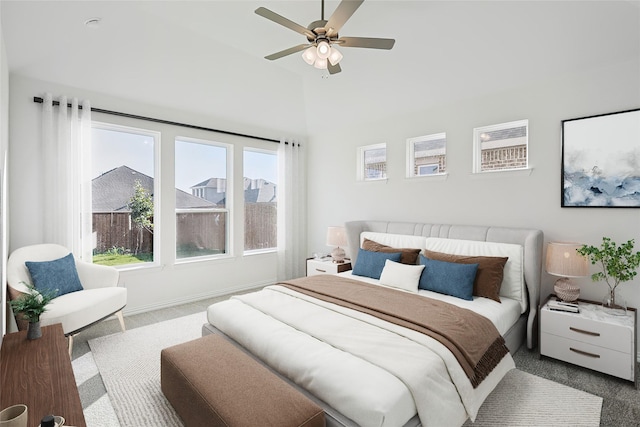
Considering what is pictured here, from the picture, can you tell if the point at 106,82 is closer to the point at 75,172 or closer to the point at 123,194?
the point at 75,172

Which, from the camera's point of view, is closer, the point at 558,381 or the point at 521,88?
the point at 558,381

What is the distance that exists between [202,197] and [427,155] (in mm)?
3261

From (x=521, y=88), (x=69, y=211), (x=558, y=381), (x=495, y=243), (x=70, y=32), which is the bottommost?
(x=558, y=381)

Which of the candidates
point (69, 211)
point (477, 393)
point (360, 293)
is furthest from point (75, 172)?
point (477, 393)

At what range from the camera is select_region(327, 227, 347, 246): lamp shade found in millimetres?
4676

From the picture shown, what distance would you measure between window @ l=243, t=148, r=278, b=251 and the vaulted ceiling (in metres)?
1.17

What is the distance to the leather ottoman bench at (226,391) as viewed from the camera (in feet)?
4.93

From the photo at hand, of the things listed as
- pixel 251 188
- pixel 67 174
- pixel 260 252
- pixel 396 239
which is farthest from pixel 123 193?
pixel 396 239

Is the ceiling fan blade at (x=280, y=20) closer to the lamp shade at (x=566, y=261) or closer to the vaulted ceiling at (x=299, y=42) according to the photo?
the vaulted ceiling at (x=299, y=42)

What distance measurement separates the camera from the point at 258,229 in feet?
17.7

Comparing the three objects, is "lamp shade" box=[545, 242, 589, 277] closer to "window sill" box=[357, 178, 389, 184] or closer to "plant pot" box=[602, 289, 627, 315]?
"plant pot" box=[602, 289, 627, 315]

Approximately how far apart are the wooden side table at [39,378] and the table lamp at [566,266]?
11.3 feet

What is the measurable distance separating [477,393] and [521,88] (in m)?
3.07

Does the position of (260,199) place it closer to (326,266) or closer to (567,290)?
(326,266)
